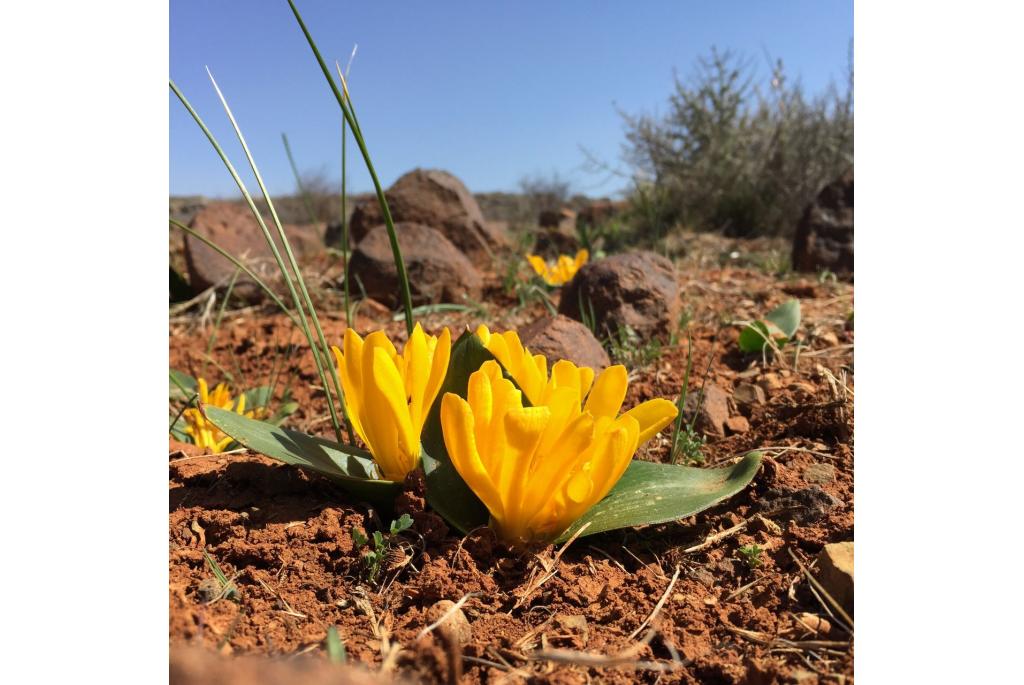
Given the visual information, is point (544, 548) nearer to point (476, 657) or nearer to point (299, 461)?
point (476, 657)

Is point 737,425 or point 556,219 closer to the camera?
point 737,425

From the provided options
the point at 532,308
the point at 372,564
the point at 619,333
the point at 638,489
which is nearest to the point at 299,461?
the point at 372,564

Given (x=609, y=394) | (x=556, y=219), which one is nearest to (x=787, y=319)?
(x=609, y=394)

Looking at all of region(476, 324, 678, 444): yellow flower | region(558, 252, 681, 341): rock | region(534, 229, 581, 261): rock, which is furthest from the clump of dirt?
region(534, 229, 581, 261): rock

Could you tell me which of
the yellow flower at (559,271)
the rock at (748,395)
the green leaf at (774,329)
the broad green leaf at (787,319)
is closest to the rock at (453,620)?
the rock at (748,395)

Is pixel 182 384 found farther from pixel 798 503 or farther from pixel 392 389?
pixel 798 503
